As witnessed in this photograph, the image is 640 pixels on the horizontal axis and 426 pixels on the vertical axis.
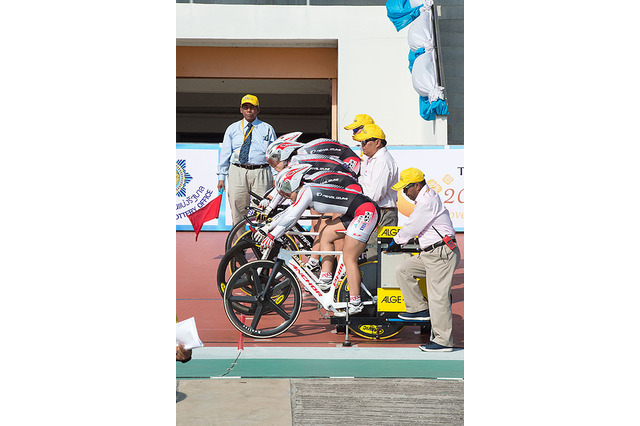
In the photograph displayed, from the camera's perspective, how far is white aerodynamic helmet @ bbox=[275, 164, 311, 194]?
657 centimetres

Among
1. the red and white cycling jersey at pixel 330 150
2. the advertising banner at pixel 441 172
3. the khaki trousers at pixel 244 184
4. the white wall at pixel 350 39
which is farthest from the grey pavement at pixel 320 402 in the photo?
the white wall at pixel 350 39

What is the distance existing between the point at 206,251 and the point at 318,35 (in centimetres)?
762

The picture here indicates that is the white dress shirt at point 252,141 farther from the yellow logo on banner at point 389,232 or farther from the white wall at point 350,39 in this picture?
the white wall at point 350,39

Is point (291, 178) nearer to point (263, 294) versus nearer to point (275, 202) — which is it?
point (275, 202)

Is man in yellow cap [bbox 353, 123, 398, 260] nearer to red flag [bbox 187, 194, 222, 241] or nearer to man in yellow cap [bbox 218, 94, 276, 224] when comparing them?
red flag [bbox 187, 194, 222, 241]

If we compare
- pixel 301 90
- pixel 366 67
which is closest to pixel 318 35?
pixel 366 67

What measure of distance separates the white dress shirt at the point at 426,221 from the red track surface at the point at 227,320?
1019 mm

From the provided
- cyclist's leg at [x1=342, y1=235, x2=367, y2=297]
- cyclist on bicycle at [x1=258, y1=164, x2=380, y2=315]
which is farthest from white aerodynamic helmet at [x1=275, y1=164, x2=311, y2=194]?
cyclist's leg at [x1=342, y1=235, x2=367, y2=297]

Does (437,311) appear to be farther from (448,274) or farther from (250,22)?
(250,22)

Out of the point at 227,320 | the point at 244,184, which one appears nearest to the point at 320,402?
the point at 227,320

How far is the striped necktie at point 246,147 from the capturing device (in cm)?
950

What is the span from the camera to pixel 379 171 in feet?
24.4

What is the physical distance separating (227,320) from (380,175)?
6.97 feet

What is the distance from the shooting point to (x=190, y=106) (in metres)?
25.7
